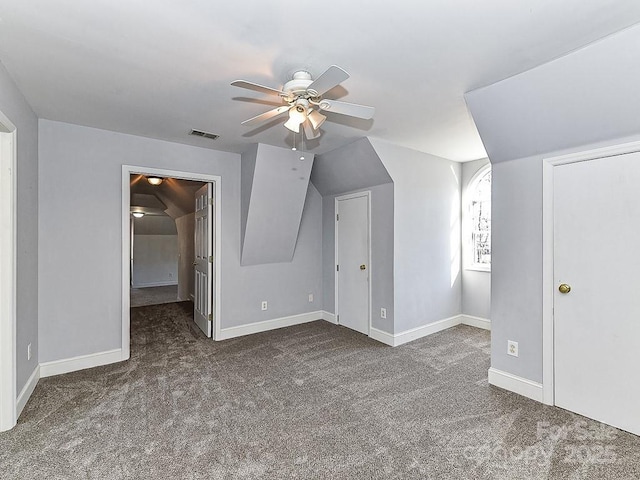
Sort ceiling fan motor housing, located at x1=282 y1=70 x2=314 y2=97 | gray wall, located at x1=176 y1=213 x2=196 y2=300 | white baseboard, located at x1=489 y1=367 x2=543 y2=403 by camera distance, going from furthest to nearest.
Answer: gray wall, located at x1=176 y1=213 x2=196 y2=300
white baseboard, located at x1=489 y1=367 x2=543 y2=403
ceiling fan motor housing, located at x1=282 y1=70 x2=314 y2=97

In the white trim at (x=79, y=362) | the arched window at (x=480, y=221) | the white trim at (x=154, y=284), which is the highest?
the arched window at (x=480, y=221)

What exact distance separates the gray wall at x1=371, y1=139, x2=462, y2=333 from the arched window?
210 mm

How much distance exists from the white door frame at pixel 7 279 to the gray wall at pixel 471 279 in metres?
4.89

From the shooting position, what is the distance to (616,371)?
2.22 meters

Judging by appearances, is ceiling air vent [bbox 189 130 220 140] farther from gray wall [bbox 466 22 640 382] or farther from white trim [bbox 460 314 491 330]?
white trim [bbox 460 314 491 330]

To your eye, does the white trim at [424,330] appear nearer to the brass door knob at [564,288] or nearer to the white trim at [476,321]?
the white trim at [476,321]

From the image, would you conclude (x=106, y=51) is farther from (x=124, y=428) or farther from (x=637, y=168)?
(x=637, y=168)

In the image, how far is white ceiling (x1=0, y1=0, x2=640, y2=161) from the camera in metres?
1.53

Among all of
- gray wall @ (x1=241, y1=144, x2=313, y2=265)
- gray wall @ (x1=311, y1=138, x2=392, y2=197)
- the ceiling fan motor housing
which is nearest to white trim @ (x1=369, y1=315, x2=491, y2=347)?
gray wall @ (x1=241, y1=144, x2=313, y2=265)

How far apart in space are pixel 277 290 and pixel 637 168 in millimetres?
3864

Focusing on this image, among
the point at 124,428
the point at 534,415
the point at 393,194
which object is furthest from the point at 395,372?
the point at 124,428

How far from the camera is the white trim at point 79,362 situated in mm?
2995

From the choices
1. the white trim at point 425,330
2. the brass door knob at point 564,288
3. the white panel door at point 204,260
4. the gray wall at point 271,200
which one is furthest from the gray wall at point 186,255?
the brass door knob at point 564,288

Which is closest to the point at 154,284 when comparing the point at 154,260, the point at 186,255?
the point at 154,260
